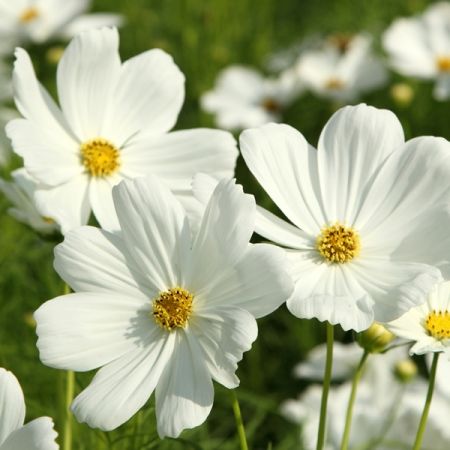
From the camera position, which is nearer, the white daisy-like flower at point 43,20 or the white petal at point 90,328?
the white petal at point 90,328

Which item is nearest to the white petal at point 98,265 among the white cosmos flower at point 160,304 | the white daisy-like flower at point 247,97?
the white cosmos flower at point 160,304

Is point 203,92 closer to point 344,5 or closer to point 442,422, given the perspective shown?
point 344,5

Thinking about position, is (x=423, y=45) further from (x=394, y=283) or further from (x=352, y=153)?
(x=394, y=283)

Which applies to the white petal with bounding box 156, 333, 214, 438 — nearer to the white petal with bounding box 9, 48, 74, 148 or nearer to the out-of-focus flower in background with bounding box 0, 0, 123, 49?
the white petal with bounding box 9, 48, 74, 148

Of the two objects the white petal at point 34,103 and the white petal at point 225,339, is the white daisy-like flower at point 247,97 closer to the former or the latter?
the white petal at point 34,103

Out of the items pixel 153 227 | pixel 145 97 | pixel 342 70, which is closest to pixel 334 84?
pixel 342 70

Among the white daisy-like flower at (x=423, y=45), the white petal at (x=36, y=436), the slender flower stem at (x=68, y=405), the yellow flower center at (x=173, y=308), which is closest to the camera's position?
the white petal at (x=36, y=436)
